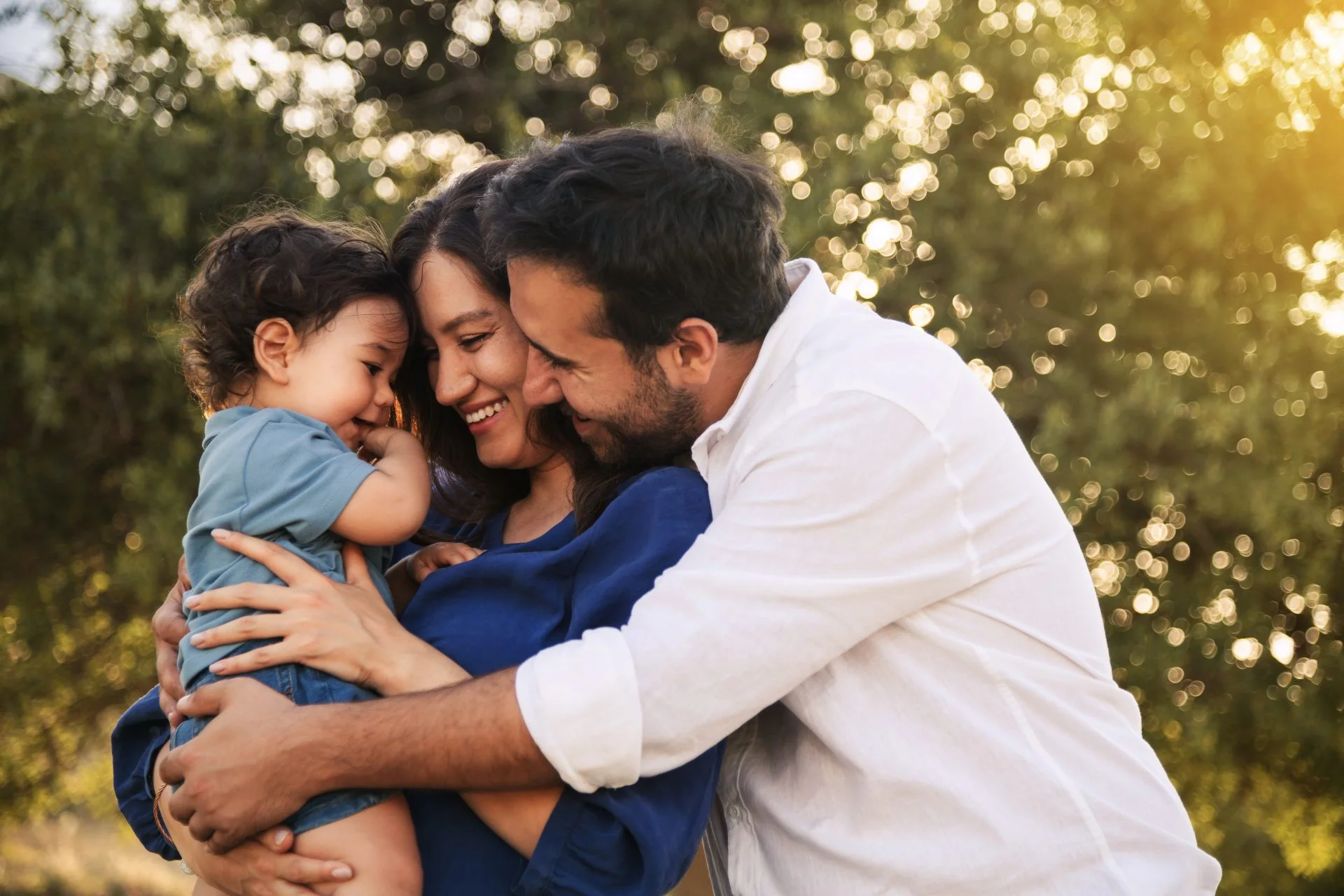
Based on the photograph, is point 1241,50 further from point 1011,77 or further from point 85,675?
point 85,675

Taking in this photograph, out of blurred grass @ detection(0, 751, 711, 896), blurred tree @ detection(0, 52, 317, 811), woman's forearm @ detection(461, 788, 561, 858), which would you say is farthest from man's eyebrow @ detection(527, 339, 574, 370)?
blurred grass @ detection(0, 751, 711, 896)

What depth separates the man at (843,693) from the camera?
75.0 inches

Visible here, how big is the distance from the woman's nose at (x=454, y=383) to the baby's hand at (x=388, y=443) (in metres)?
0.12

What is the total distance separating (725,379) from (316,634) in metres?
0.96

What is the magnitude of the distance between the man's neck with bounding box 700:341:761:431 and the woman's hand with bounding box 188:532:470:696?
2.47 feet

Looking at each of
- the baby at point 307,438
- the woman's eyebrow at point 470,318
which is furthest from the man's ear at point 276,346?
the woman's eyebrow at point 470,318

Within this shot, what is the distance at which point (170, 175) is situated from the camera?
494 cm

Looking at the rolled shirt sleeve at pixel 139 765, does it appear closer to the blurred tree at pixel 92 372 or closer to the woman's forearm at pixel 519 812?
the woman's forearm at pixel 519 812

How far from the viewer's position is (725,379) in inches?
101

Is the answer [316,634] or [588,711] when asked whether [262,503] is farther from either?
[588,711]

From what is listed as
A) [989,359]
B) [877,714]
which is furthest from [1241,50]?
[877,714]

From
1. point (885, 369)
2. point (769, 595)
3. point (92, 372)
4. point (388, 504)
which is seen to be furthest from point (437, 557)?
point (92, 372)

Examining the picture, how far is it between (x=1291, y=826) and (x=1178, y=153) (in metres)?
2.86

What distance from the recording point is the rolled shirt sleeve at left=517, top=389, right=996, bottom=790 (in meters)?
1.87
